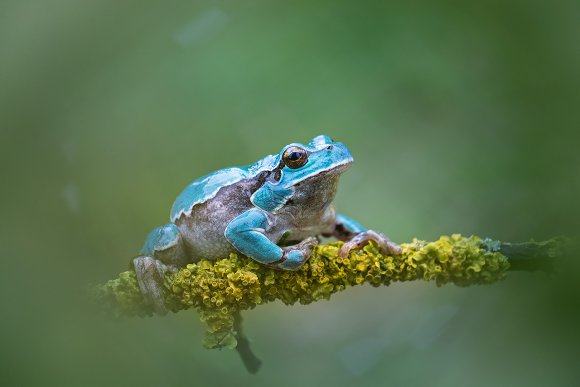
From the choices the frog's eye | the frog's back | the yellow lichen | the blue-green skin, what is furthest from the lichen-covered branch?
the frog's eye

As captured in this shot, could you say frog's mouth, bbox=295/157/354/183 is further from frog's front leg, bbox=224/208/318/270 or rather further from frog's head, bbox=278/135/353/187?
frog's front leg, bbox=224/208/318/270

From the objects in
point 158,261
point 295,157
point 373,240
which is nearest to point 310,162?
point 295,157

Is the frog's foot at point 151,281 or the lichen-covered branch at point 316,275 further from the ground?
the frog's foot at point 151,281

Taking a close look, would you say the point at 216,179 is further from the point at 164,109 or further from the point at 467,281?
the point at 164,109

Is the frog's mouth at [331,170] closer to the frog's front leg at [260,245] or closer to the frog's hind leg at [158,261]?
the frog's front leg at [260,245]

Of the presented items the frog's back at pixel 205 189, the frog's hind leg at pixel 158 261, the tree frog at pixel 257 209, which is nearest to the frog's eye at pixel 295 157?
the tree frog at pixel 257 209

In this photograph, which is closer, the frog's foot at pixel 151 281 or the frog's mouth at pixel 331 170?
the frog's foot at pixel 151 281

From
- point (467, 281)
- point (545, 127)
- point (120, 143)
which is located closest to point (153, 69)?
point (120, 143)
